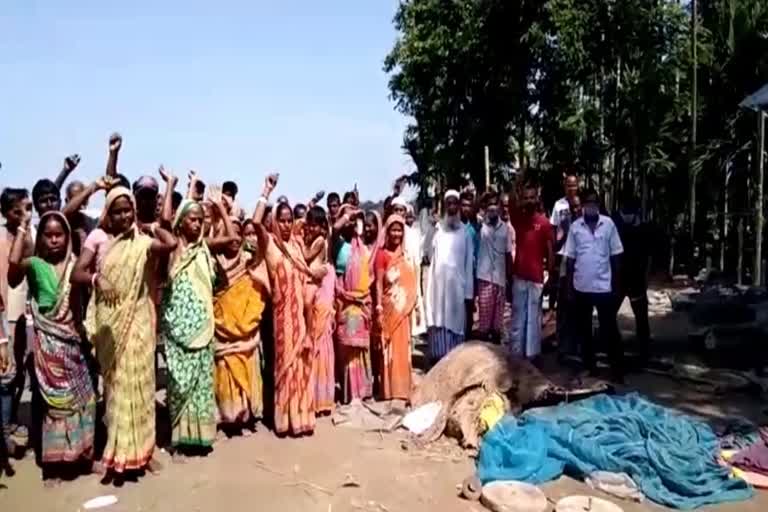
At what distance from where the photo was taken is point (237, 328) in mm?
5684

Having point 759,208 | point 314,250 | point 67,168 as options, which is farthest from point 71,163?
point 759,208

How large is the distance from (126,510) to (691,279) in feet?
46.4

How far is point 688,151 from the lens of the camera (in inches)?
628

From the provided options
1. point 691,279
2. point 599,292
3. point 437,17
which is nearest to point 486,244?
point 599,292

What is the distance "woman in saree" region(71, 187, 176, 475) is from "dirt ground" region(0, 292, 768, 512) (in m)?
0.31

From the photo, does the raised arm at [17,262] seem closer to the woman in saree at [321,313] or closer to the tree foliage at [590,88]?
the woman in saree at [321,313]

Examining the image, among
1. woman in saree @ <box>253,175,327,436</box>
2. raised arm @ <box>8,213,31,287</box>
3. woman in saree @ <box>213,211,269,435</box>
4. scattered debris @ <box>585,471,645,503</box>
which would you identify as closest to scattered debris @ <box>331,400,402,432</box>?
woman in saree @ <box>253,175,327,436</box>

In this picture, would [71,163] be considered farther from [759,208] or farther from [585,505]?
[759,208]

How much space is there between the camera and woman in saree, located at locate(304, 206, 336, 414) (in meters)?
6.29

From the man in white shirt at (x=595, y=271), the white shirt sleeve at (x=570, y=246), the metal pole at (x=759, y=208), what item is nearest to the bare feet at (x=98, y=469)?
the man in white shirt at (x=595, y=271)

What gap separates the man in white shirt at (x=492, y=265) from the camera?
7512 millimetres

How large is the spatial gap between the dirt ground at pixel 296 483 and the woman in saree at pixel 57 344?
0.33 m

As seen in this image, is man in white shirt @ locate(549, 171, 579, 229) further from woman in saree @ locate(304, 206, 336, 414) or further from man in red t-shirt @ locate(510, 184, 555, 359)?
woman in saree @ locate(304, 206, 336, 414)

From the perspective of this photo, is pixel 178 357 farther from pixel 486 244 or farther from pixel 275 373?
pixel 486 244
